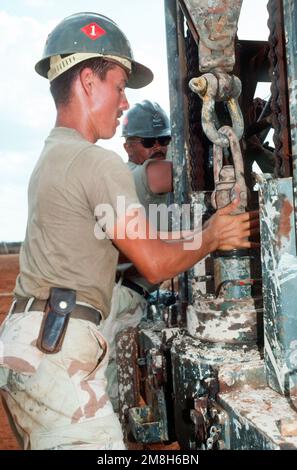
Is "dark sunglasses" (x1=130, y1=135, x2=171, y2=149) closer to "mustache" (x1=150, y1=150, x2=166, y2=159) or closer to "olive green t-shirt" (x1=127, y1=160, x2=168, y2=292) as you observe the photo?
"mustache" (x1=150, y1=150, x2=166, y2=159)

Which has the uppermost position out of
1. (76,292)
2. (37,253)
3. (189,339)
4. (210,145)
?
(210,145)

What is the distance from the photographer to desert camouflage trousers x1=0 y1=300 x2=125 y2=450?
1853 mm

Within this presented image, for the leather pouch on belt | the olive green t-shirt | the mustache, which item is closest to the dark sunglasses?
the mustache

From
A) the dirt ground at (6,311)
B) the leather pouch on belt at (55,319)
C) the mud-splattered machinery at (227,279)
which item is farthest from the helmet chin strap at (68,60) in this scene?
the dirt ground at (6,311)

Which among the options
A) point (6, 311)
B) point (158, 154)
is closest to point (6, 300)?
point (6, 311)

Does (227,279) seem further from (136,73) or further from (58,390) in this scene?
(136,73)

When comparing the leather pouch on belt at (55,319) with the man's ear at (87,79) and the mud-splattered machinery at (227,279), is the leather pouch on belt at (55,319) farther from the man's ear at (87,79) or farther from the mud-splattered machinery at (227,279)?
the man's ear at (87,79)

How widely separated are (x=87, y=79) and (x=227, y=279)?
3.49ft

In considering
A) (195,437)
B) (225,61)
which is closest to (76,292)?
(195,437)

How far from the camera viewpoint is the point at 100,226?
1951mm

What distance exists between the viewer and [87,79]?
218 centimetres

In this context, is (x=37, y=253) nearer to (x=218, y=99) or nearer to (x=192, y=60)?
(x=218, y=99)
